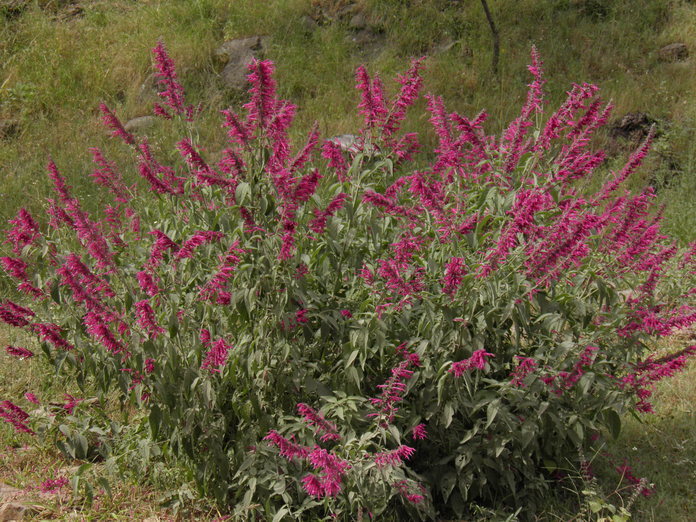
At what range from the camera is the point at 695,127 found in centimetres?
884

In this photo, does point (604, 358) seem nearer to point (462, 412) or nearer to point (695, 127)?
point (462, 412)

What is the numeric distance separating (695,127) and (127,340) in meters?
7.45

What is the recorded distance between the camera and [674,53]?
10.3 meters

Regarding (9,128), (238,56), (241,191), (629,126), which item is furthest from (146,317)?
(238,56)

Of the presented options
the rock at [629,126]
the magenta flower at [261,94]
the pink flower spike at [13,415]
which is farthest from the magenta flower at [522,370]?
the rock at [629,126]

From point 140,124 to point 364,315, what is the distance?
21.1 feet

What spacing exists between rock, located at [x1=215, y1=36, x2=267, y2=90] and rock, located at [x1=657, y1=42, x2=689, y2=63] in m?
5.25

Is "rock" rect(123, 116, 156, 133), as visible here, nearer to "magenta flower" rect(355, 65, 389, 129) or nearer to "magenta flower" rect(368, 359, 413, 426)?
"magenta flower" rect(355, 65, 389, 129)

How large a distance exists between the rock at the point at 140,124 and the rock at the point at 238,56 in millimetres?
1176

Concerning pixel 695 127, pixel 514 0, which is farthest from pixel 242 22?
pixel 695 127

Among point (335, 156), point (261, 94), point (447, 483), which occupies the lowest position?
point (447, 483)

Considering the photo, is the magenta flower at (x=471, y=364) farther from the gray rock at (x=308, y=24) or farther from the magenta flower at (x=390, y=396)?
the gray rock at (x=308, y=24)

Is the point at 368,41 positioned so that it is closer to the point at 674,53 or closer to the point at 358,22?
the point at 358,22

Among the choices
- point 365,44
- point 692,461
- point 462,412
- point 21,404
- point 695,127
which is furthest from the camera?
point 365,44
